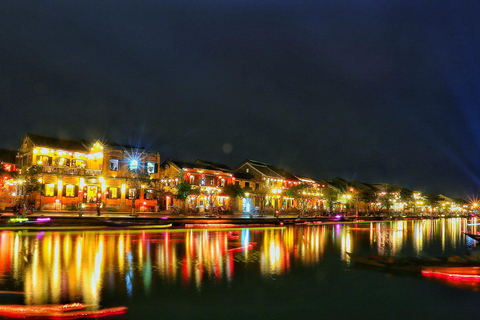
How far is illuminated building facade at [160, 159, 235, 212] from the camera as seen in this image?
59.2 metres

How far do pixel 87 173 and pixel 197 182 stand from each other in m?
19.2

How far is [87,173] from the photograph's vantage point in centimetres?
4922

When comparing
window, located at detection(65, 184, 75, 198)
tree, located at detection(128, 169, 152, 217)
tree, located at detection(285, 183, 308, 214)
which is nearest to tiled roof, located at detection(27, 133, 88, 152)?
window, located at detection(65, 184, 75, 198)

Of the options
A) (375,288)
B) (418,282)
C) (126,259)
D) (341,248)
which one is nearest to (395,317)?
(375,288)

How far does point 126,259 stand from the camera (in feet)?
58.0

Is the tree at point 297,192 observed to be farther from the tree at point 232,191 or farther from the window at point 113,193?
the window at point 113,193

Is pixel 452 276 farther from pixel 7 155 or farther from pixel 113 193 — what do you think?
pixel 7 155

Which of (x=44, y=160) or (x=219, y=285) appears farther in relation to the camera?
(x=44, y=160)

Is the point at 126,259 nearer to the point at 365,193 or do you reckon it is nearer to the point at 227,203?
the point at 227,203

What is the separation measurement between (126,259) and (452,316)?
521 inches

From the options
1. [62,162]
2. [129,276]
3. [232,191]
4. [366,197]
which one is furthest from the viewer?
[366,197]

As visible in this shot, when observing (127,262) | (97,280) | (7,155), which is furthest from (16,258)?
(7,155)

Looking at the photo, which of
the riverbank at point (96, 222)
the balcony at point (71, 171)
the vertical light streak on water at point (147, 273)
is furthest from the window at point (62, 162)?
the vertical light streak on water at point (147, 273)

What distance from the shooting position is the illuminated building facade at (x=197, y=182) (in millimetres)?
59188
